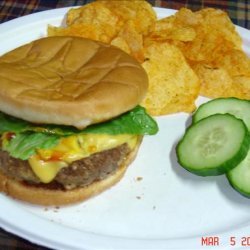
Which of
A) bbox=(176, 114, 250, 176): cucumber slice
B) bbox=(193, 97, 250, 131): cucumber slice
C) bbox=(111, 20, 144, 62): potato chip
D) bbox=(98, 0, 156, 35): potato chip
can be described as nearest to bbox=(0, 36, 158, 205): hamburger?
bbox=(176, 114, 250, 176): cucumber slice

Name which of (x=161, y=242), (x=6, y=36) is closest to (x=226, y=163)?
(x=161, y=242)

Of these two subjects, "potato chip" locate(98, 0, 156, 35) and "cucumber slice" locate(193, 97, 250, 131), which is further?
"potato chip" locate(98, 0, 156, 35)

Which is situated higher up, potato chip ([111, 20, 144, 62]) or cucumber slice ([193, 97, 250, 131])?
potato chip ([111, 20, 144, 62])

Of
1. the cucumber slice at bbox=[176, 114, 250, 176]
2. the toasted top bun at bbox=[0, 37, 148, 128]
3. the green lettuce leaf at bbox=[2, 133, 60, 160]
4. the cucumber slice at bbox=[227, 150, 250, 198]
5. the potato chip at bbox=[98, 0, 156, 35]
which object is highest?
the toasted top bun at bbox=[0, 37, 148, 128]

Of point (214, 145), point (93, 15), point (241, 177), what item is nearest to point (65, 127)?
point (214, 145)

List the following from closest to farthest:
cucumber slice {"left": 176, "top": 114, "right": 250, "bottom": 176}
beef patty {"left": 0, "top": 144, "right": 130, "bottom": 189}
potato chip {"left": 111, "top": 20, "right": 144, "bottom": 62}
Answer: beef patty {"left": 0, "top": 144, "right": 130, "bottom": 189} < cucumber slice {"left": 176, "top": 114, "right": 250, "bottom": 176} < potato chip {"left": 111, "top": 20, "right": 144, "bottom": 62}

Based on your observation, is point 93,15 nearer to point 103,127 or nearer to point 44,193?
point 103,127

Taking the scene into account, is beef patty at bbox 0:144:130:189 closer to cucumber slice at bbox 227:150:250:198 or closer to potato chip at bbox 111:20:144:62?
cucumber slice at bbox 227:150:250:198

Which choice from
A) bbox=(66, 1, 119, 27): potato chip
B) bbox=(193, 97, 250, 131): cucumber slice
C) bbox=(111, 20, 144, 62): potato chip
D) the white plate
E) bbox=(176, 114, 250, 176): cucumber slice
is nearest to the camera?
the white plate

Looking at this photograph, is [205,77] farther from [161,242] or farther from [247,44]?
[161,242]
